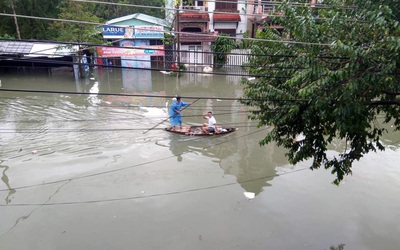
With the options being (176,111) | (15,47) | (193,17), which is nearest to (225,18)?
(193,17)

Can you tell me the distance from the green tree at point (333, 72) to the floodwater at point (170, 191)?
4.62ft

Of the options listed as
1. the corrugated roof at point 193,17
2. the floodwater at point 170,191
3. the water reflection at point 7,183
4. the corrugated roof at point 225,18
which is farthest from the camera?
the corrugated roof at point 225,18

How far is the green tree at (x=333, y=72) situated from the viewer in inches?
179

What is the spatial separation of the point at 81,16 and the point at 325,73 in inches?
944

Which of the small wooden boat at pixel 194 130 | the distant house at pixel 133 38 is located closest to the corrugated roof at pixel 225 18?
the distant house at pixel 133 38

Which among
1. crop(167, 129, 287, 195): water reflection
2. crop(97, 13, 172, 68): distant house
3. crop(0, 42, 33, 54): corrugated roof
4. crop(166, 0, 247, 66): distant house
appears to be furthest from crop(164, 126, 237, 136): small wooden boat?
crop(0, 42, 33, 54): corrugated roof

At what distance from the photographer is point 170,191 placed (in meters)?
9.67

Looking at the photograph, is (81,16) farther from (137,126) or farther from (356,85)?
(356,85)

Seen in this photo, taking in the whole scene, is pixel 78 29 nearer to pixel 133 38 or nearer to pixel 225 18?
pixel 133 38

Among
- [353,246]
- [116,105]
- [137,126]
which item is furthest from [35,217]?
[116,105]

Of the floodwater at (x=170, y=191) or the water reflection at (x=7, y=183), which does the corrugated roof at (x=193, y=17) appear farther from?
the water reflection at (x=7, y=183)

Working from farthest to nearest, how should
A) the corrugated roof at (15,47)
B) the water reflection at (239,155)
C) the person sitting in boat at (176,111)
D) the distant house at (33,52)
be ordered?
1. the corrugated roof at (15,47)
2. the distant house at (33,52)
3. the person sitting in boat at (176,111)
4. the water reflection at (239,155)

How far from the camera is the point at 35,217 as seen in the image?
27.2 feet

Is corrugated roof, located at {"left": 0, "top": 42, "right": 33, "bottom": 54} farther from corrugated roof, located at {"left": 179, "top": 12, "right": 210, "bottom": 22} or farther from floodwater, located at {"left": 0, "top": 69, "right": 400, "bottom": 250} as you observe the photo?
corrugated roof, located at {"left": 179, "top": 12, "right": 210, "bottom": 22}
